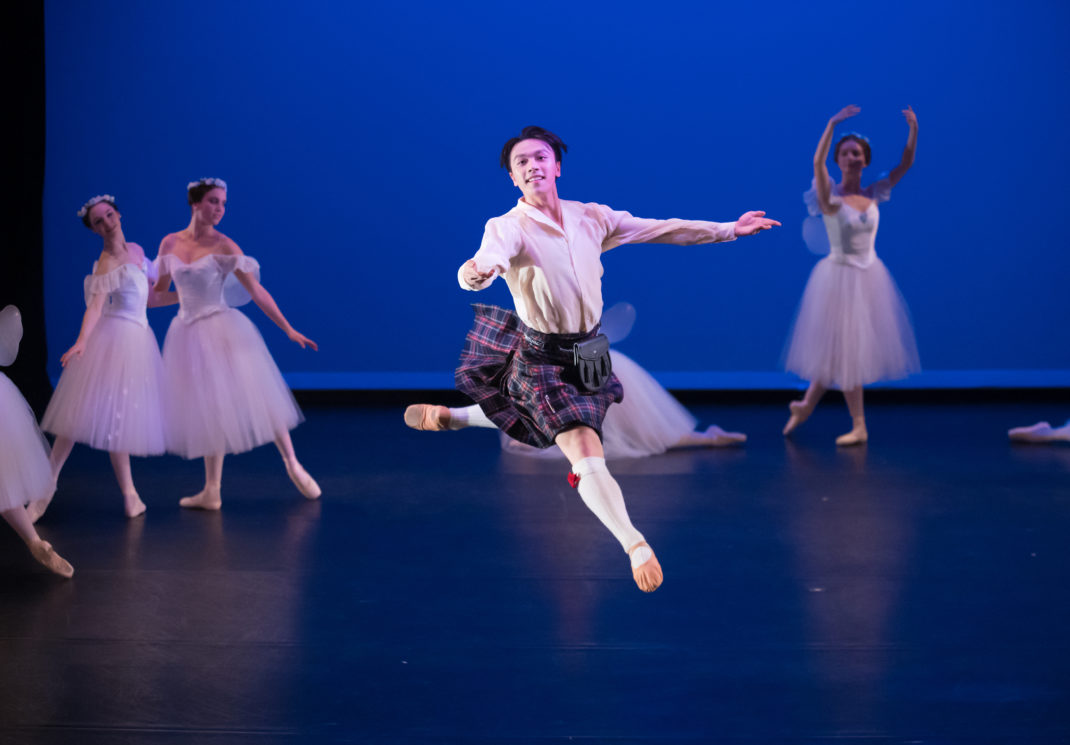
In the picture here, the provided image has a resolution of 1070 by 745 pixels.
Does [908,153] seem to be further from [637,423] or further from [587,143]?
[587,143]

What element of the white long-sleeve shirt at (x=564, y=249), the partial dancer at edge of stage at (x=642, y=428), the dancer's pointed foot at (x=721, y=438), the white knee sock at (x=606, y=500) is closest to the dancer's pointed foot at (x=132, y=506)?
the partial dancer at edge of stage at (x=642, y=428)

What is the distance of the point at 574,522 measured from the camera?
4285 mm

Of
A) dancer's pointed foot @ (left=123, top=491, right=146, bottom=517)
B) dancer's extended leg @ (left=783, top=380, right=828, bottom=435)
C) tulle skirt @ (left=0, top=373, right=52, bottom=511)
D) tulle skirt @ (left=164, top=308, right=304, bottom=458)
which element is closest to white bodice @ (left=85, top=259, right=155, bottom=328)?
tulle skirt @ (left=164, top=308, right=304, bottom=458)

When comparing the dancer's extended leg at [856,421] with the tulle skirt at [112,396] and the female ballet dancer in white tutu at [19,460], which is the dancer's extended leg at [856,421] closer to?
the tulle skirt at [112,396]

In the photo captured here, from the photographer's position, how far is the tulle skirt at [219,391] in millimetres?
4453

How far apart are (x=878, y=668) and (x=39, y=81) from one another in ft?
20.1

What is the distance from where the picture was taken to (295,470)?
→ 469 cm

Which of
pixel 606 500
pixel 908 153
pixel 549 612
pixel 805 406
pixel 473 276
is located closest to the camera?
pixel 473 276

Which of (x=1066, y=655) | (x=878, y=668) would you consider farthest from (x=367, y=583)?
(x=1066, y=655)

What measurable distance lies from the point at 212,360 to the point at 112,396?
1.26 feet

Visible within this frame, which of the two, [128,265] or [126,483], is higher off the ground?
[128,265]

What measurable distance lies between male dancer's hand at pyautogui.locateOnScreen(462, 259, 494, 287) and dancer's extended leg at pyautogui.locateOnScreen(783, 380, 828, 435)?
12.4 ft

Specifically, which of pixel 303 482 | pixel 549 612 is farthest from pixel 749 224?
pixel 303 482

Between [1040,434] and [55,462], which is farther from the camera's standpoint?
[1040,434]
